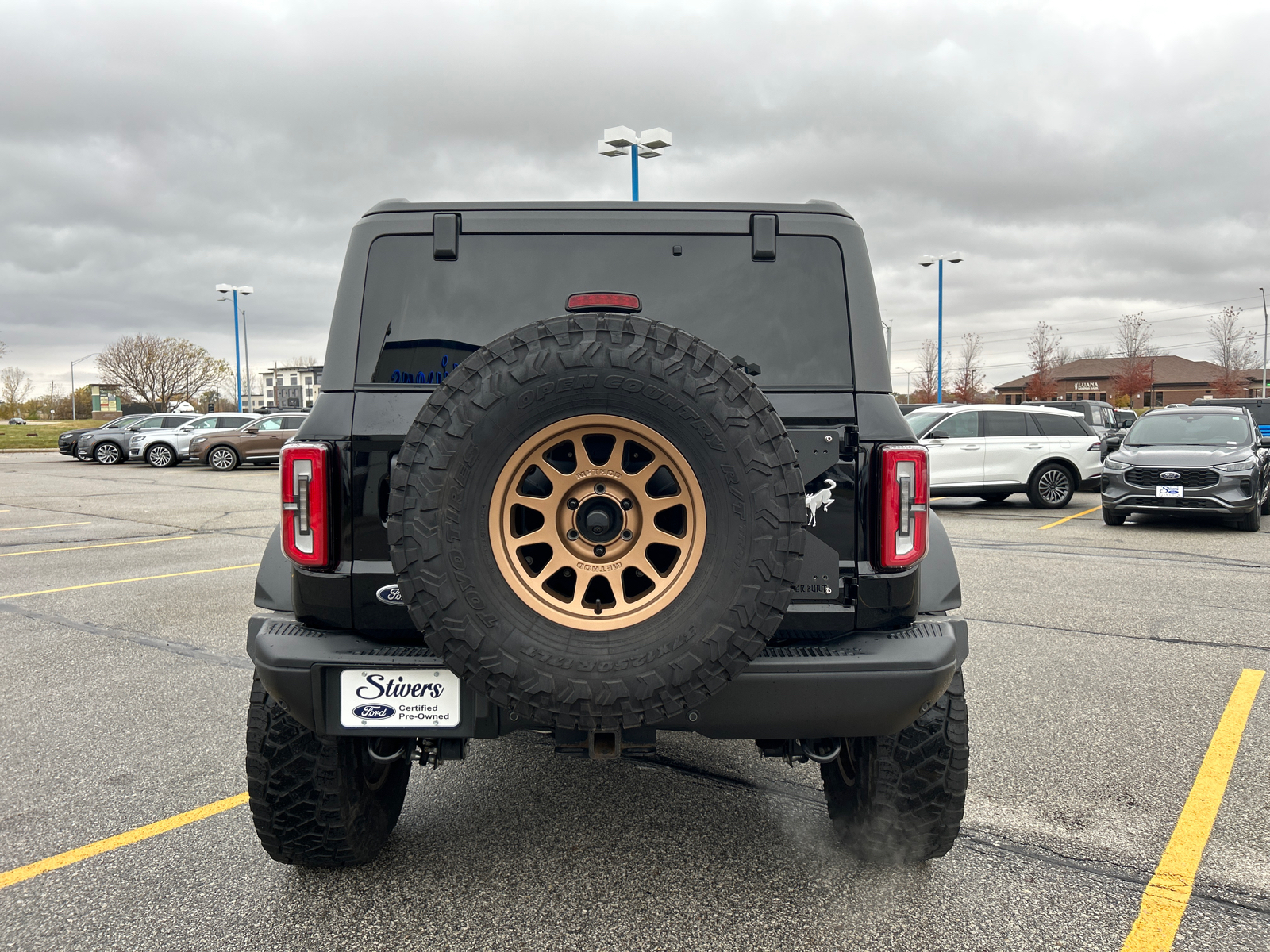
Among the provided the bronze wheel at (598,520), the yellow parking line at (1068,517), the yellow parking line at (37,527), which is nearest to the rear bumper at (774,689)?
the bronze wheel at (598,520)

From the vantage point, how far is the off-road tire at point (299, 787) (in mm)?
2670

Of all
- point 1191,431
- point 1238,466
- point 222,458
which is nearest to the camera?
point 1238,466

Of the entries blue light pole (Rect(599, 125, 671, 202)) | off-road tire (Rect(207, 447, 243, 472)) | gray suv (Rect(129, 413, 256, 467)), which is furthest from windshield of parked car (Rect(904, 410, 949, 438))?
gray suv (Rect(129, 413, 256, 467))

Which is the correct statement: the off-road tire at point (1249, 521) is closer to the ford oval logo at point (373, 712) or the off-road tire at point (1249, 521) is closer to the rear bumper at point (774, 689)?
the rear bumper at point (774, 689)

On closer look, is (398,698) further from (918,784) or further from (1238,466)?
(1238,466)

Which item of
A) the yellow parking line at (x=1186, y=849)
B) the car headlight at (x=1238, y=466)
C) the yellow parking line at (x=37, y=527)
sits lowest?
the yellow parking line at (x=1186, y=849)

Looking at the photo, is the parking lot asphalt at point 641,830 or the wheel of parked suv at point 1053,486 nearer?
the parking lot asphalt at point 641,830

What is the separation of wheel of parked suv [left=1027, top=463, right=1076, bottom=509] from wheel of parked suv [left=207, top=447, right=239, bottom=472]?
20.7 m

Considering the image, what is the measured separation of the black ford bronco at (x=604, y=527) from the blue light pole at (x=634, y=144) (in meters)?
13.2

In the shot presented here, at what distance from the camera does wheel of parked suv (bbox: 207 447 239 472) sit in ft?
83.5

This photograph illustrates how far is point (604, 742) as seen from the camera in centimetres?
225

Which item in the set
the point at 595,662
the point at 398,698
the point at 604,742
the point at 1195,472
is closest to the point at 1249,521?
the point at 1195,472

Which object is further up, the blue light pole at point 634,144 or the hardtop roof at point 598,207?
the blue light pole at point 634,144

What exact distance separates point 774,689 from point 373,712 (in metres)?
1.04
